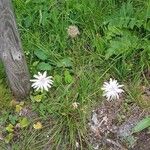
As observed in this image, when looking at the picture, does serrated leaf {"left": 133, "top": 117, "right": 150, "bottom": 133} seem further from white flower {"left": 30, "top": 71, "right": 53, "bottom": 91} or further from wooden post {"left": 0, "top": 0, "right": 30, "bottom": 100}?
wooden post {"left": 0, "top": 0, "right": 30, "bottom": 100}

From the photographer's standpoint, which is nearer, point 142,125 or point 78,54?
point 142,125

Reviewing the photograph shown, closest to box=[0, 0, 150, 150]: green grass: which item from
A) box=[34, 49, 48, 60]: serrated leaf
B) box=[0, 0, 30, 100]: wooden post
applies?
box=[34, 49, 48, 60]: serrated leaf

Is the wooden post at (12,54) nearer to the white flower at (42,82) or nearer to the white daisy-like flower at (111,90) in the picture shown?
the white flower at (42,82)

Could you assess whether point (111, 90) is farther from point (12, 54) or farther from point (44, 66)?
point (12, 54)

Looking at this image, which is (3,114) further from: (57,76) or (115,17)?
(115,17)

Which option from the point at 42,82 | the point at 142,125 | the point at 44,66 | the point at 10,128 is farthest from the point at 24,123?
the point at 142,125

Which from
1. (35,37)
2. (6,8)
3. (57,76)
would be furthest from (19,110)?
(6,8)
